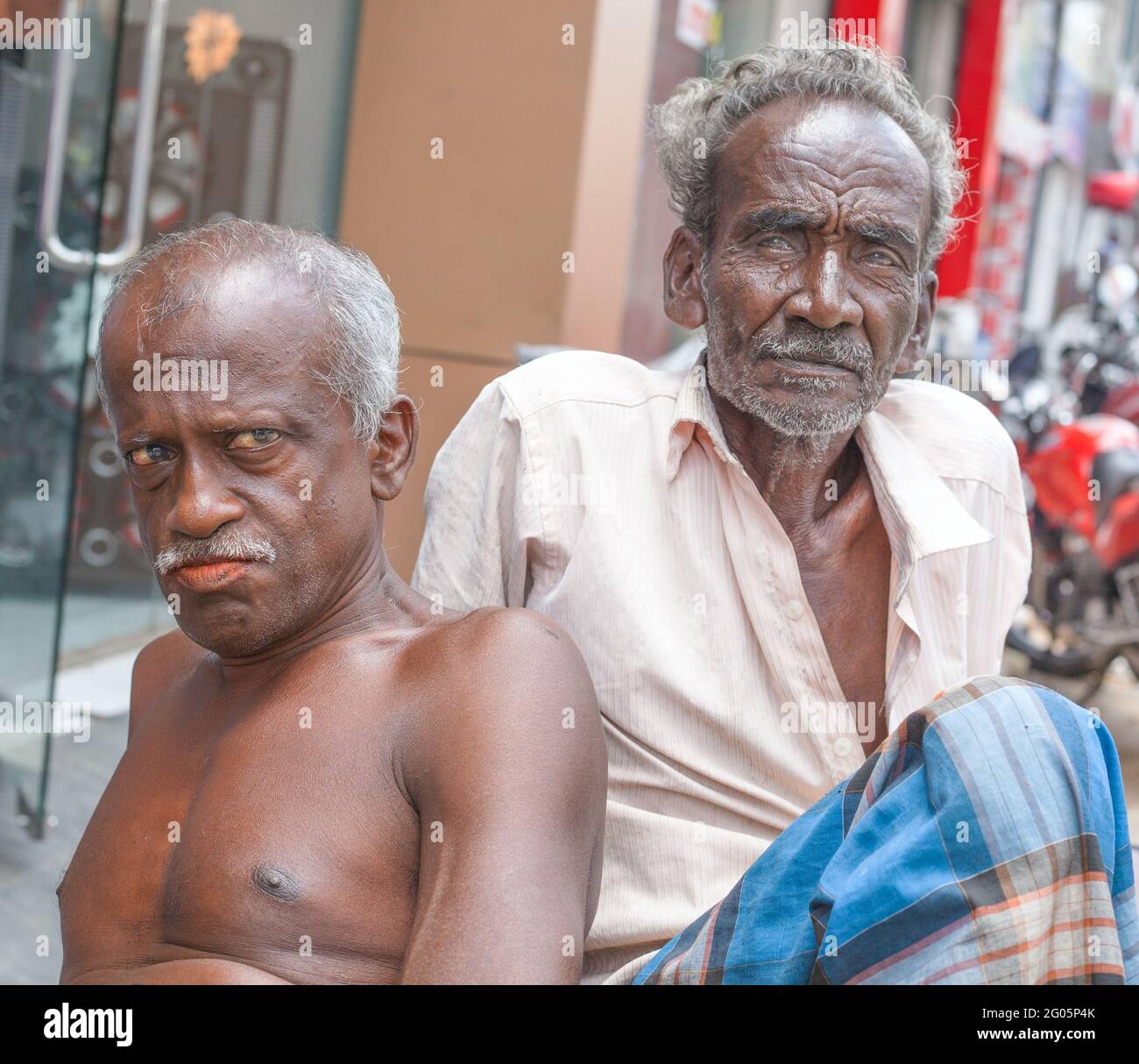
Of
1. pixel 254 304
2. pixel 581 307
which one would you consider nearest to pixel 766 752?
pixel 254 304

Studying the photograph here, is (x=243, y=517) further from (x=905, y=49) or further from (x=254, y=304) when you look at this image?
(x=905, y=49)

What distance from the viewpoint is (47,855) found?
11.7 ft

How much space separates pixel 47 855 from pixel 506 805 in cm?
257

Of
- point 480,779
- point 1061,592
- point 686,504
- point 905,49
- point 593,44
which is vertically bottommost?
point 1061,592

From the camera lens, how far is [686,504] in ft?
6.94

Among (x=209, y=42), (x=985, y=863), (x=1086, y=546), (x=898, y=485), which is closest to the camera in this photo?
(x=985, y=863)

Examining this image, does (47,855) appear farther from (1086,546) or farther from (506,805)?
(1086,546)

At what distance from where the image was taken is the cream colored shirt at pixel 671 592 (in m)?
2.00

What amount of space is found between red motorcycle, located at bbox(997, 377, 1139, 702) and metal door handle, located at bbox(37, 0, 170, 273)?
3823 millimetres

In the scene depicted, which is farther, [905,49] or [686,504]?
[905,49]

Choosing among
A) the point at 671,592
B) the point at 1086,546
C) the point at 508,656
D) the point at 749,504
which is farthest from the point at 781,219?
the point at 1086,546

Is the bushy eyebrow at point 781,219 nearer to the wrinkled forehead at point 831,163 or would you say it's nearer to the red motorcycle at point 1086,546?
the wrinkled forehead at point 831,163

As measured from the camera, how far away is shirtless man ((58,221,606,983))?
1.45m
